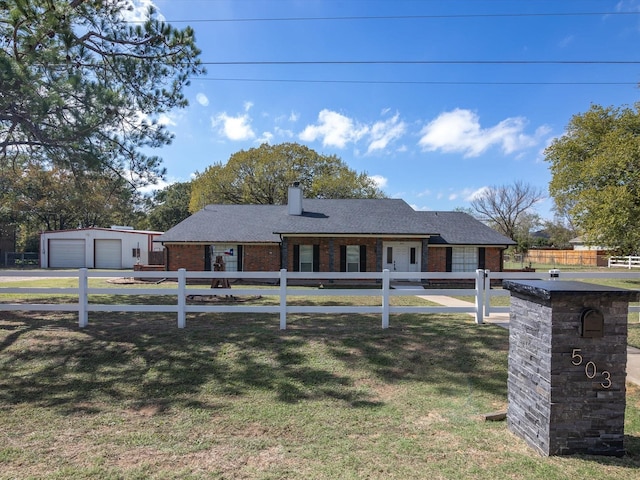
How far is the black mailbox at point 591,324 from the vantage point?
122 inches

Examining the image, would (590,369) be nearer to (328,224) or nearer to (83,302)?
(83,302)

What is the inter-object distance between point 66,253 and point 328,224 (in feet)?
73.0

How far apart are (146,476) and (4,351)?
4918 mm

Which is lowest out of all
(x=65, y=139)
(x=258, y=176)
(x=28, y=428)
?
(x=28, y=428)

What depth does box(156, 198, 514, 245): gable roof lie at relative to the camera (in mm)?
19078

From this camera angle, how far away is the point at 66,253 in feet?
96.5

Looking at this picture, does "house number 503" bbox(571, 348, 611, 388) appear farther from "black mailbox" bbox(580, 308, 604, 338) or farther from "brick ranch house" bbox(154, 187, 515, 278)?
"brick ranch house" bbox(154, 187, 515, 278)

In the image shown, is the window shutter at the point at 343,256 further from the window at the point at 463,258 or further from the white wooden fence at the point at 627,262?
the white wooden fence at the point at 627,262

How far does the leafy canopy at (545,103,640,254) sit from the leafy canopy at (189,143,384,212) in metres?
17.1

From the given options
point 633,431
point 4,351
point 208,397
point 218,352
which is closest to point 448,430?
point 633,431

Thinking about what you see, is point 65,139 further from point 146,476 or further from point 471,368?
point 471,368

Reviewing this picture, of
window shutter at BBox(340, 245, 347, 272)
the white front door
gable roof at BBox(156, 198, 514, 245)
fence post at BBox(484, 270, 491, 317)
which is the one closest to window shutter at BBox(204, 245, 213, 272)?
gable roof at BBox(156, 198, 514, 245)

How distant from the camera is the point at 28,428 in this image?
148 inches

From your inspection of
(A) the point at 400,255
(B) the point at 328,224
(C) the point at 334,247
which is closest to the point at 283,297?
(C) the point at 334,247
